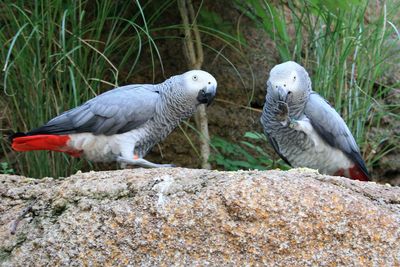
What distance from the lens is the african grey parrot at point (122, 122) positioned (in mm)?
2154

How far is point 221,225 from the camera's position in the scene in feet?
4.47

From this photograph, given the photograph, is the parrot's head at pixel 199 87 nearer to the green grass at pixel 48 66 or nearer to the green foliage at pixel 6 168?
the green grass at pixel 48 66

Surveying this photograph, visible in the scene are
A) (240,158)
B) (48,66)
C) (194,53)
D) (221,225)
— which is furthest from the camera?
(240,158)

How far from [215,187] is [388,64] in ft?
5.98

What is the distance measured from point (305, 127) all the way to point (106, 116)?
729 mm

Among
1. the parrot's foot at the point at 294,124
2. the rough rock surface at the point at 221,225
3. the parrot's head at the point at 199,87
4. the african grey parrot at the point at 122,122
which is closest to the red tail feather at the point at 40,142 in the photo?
the african grey parrot at the point at 122,122

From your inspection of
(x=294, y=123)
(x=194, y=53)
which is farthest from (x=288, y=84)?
(x=194, y=53)

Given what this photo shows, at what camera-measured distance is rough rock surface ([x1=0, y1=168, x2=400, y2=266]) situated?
1341mm

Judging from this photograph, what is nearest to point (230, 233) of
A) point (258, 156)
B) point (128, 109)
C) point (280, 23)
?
point (128, 109)

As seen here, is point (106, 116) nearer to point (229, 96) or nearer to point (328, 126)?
point (328, 126)

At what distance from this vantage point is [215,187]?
4.65 feet

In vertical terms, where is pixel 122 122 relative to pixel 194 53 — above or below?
below

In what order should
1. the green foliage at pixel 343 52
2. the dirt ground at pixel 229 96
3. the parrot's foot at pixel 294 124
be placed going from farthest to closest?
the dirt ground at pixel 229 96 → the green foliage at pixel 343 52 → the parrot's foot at pixel 294 124

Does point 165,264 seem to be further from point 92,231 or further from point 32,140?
point 32,140
